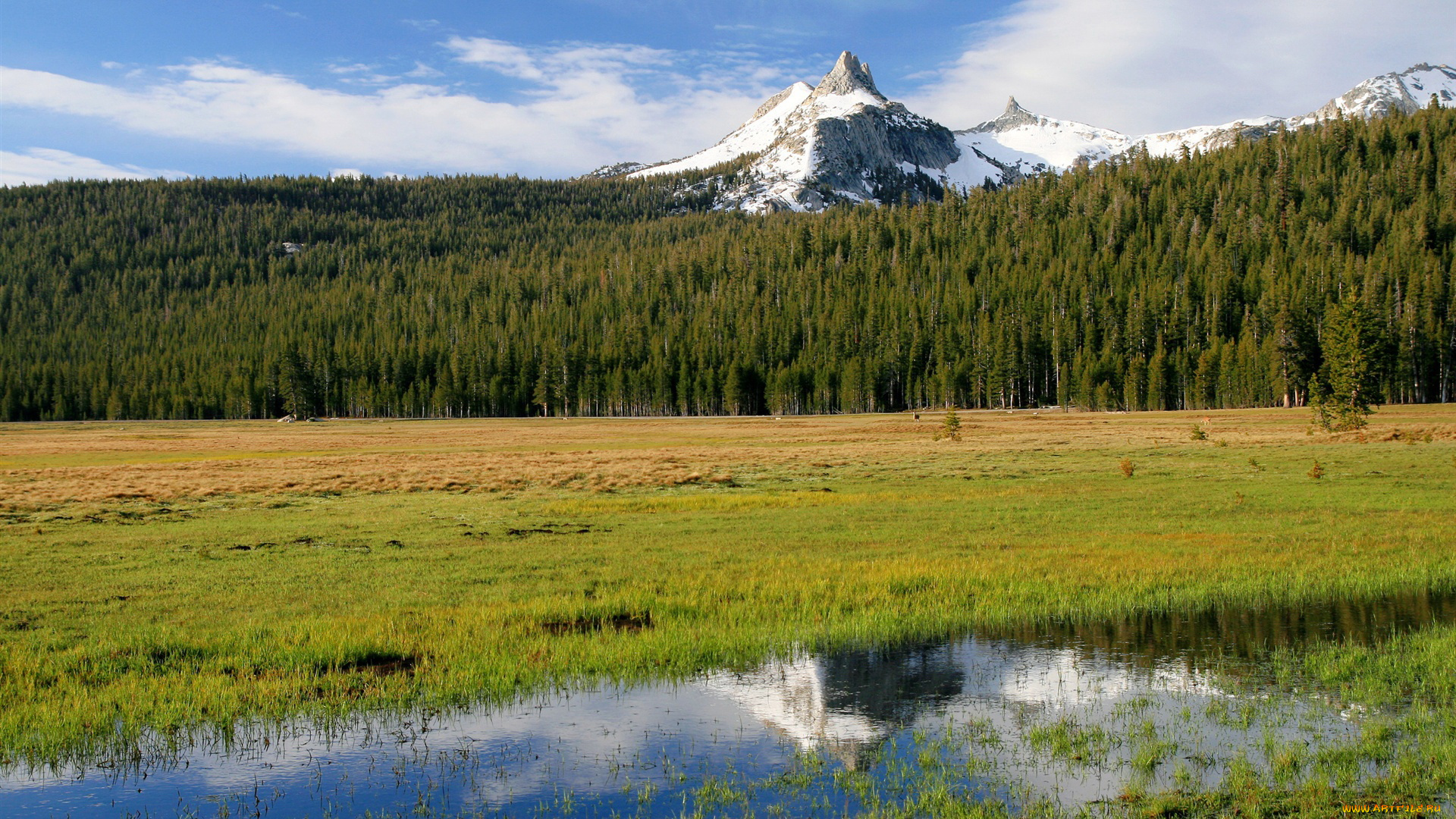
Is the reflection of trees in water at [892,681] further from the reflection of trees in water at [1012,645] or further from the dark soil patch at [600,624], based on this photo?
the dark soil patch at [600,624]

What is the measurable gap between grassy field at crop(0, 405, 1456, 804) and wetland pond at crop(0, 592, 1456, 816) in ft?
3.64

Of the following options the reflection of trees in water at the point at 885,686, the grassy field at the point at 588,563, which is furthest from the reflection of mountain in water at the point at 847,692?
the grassy field at the point at 588,563

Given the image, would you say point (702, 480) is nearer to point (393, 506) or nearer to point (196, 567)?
point (393, 506)

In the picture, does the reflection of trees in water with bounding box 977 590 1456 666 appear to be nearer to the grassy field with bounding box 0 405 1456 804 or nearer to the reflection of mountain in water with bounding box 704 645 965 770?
the grassy field with bounding box 0 405 1456 804

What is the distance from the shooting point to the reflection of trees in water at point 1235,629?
1416 centimetres

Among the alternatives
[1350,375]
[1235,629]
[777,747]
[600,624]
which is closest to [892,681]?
[777,747]

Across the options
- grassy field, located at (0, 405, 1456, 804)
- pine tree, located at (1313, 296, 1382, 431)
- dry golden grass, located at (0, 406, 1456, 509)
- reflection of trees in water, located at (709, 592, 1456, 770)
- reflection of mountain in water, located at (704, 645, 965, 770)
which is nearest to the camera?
reflection of mountain in water, located at (704, 645, 965, 770)

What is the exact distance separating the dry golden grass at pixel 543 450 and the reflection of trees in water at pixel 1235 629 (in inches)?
1002

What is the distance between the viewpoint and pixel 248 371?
578ft

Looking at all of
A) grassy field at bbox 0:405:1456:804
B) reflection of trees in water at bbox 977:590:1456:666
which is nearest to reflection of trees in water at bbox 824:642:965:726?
grassy field at bbox 0:405:1456:804

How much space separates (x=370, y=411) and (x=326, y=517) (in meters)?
150

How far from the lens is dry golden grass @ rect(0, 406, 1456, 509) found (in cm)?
4056

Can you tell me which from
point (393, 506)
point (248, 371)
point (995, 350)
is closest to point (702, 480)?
point (393, 506)

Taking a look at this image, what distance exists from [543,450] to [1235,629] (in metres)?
56.1
